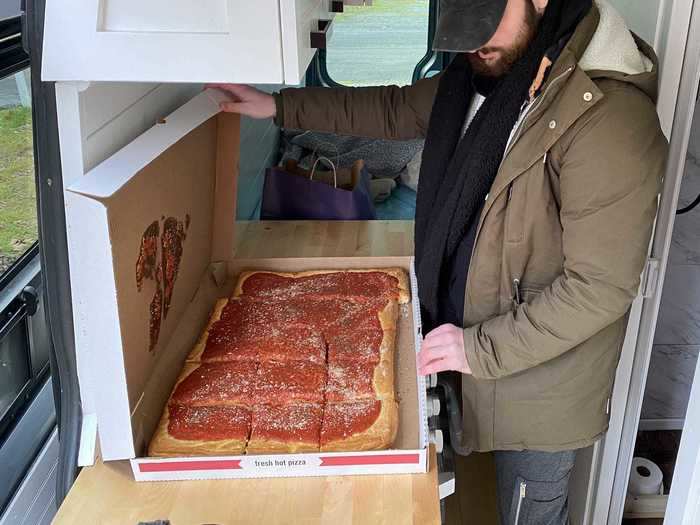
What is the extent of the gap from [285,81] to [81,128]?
0.32m

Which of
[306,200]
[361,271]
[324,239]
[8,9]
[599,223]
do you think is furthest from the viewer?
[306,200]

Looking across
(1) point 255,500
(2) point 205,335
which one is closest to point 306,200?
(2) point 205,335

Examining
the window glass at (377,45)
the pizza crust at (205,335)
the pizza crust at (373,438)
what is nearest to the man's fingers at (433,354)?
the pizza crust at (373,438)

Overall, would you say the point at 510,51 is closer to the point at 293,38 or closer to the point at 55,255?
the point at 293,38

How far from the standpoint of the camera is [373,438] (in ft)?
4.21

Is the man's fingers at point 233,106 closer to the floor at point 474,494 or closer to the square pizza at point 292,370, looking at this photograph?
the square pizza at point 292,370

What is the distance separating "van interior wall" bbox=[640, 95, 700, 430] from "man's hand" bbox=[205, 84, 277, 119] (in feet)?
4.37

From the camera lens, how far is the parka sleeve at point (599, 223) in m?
1.22

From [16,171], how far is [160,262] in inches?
16.4

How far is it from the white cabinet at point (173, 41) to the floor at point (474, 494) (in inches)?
65.3

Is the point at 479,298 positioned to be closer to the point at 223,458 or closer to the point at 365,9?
the point at 223,458

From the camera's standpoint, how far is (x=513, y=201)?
4.32 ft

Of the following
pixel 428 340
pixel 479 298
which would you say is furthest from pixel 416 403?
pixel 479 298

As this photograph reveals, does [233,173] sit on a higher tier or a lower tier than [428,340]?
higher
